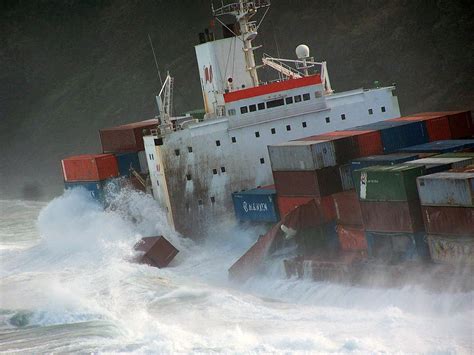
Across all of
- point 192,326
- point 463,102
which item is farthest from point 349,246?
point 463,102

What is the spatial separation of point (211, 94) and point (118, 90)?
48016 mm

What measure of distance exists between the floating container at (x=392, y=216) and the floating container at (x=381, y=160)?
56.4 inches

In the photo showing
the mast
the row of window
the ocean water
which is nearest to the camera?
the ocean water

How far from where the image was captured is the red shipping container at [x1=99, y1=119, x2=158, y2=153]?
1438 inches

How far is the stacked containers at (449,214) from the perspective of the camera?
22.6m

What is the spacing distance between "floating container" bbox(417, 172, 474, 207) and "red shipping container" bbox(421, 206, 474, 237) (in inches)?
4.3

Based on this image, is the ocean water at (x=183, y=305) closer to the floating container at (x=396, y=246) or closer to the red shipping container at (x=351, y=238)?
the floating container at (x=396, y=246)

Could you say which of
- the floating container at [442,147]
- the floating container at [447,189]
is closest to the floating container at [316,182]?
the floating container at [442,147]

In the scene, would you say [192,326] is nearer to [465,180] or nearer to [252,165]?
[465,180]

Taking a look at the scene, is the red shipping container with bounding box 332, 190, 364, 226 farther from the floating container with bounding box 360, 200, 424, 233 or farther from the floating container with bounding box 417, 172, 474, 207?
the floating container with bounding box 417, 172, 474, 207

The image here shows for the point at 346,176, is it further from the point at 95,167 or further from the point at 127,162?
the point at 95,167

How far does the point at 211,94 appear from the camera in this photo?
1405 inches

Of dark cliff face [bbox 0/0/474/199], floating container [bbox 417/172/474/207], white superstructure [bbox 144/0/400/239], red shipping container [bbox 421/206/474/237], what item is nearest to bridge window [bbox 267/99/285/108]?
white superstructure [bbox 144/0/400/239]

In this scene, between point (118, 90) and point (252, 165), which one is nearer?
point (252, 165)
